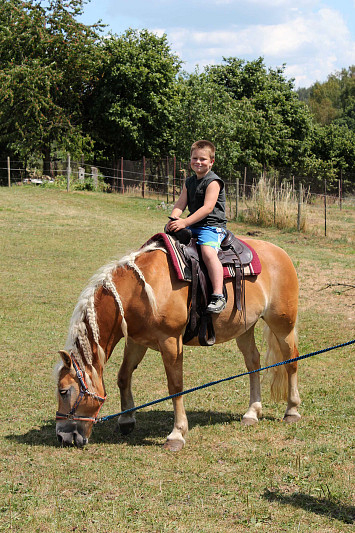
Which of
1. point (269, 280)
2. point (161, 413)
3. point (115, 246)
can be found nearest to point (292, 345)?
point (269, 280)

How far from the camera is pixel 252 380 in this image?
6.11 m

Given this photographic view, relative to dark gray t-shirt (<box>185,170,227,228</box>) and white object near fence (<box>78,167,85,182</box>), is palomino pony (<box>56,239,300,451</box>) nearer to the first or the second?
dark gray t-shirt (<box>185,170,227,228</box>)

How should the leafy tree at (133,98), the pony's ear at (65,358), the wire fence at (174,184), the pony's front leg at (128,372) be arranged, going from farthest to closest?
the leafy tree at (133,98) → the wire fence at (174,184) → the pony's front leg at (128,372) → the pony's ear at (65,358)

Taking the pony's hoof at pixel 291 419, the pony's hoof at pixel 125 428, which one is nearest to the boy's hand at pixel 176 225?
the pony's hoof at pixel 125 428

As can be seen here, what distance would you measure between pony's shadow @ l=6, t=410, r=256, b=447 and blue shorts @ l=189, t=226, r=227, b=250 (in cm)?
180

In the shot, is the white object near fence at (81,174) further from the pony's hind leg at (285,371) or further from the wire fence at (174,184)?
the pony's hind leg at (285,371)

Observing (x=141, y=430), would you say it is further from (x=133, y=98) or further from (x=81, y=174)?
(x=133, y=98)

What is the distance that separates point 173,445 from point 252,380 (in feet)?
4.37

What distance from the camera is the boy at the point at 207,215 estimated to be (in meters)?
5.32

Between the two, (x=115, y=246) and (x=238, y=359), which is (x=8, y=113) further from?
(x=238, y=359)

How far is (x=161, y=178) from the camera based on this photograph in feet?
97.6

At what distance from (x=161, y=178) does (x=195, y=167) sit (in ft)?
80.5

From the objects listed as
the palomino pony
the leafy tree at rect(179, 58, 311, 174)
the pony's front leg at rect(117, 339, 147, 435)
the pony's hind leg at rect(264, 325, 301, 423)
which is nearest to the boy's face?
the palomino pony

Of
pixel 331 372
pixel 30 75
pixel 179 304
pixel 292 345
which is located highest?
Result: pixel 30 75
